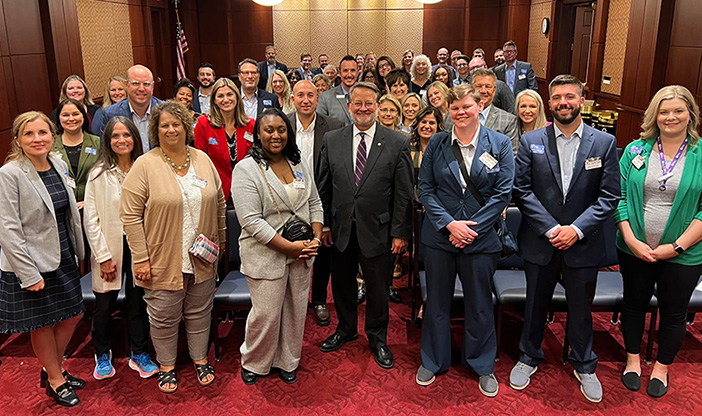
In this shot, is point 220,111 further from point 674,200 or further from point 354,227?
point 674,200

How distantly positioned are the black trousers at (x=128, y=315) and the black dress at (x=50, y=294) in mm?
191

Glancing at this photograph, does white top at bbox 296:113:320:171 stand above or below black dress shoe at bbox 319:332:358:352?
above

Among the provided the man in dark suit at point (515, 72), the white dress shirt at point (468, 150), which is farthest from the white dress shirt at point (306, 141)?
the man in dark suit at point (515, 72)

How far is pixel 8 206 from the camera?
265cm

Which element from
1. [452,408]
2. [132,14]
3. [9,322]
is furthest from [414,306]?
[132,14]

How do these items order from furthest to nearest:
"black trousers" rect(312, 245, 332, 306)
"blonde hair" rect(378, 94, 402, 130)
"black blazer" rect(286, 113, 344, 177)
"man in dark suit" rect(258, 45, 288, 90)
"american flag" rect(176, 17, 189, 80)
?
1. "american flag" rect(176, 17, 189, 80)
2. "man in dark suit" rect(258, 45, 288, 90)
3. "blonde hair" rect(378, 94, 402, 130)
4. "black trousers" rect(312, 245, 332, 306)
5. "black blazer" rect(286, 113, 344, 177)

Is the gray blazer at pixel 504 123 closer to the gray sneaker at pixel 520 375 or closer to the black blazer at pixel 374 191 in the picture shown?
the black blazer at pixel 374 191

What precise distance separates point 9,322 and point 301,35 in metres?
11.4

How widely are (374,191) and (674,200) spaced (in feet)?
5.36

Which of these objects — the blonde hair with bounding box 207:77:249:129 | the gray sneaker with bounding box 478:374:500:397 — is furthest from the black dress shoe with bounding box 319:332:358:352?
the blonde hair with bounding box 207:77:249:129

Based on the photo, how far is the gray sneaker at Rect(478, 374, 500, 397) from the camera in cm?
306

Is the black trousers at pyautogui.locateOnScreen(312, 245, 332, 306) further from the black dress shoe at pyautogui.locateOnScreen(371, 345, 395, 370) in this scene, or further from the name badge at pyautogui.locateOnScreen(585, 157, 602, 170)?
the name badge at pyautogui.locateOnScreen(585, 157, 602, 170)

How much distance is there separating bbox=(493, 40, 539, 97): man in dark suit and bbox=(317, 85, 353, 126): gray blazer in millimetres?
4107

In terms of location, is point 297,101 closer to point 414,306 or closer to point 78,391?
point 414,306
